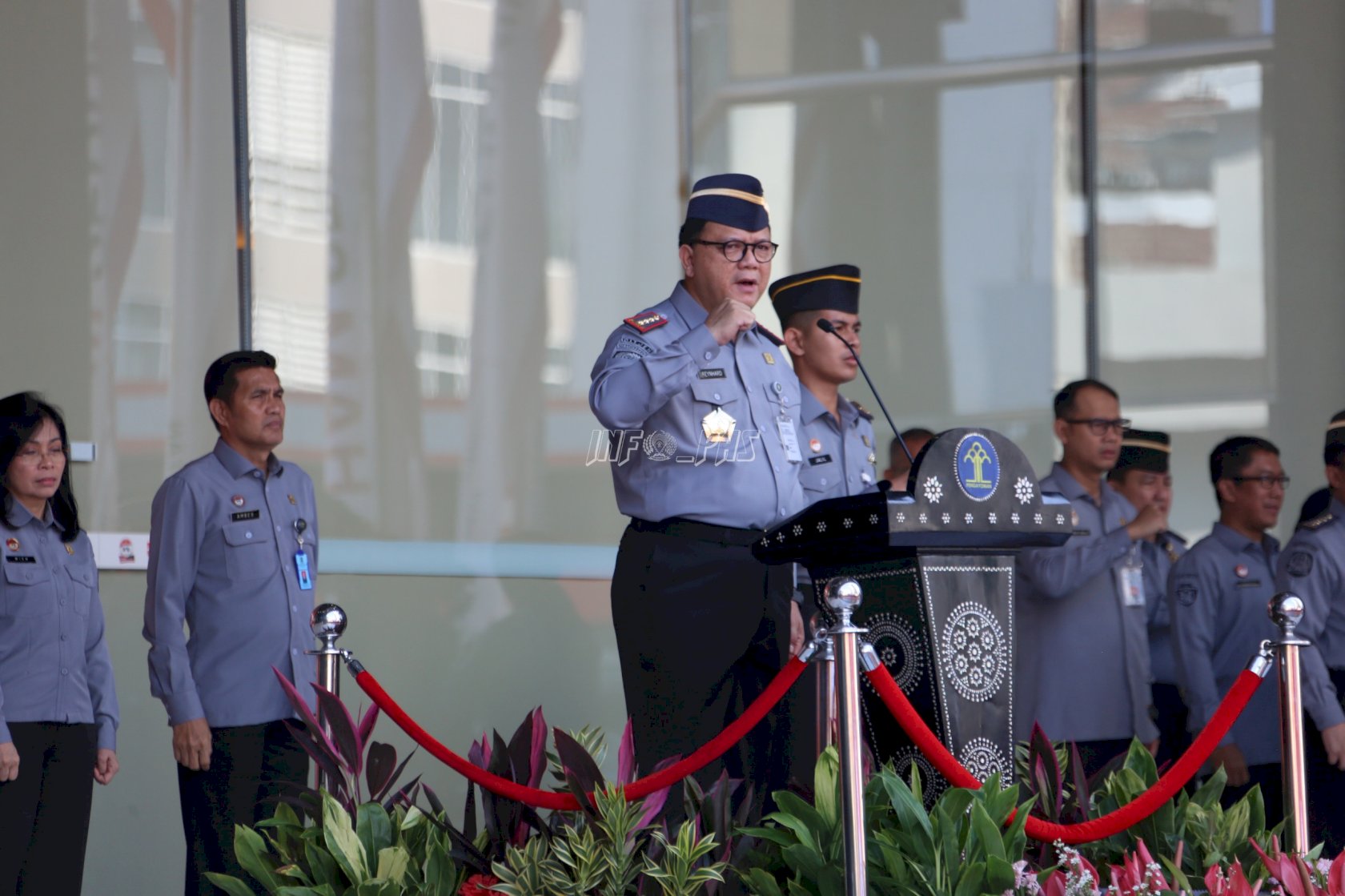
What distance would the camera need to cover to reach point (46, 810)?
11.1ft

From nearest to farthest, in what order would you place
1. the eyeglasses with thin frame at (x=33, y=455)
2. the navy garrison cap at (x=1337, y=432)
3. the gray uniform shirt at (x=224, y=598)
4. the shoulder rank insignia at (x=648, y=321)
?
the shoulder rank insignia at (x=648, y=321)
the eyeglasses with thin frame at (x=33, y=455)
the gray uniform shirt at (x=224, y=598)
the navy garrison cap at (x=1337, y=432)

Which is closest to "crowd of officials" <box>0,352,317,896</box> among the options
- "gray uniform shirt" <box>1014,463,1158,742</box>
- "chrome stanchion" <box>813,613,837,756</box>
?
"chrome stanchion" <box>813,613,837,756</box>

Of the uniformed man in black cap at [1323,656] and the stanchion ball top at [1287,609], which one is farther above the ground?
the stanchion ball top at [1287,609]

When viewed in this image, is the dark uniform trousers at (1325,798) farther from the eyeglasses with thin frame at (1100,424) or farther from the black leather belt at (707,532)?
the black leather belt at (707,532)

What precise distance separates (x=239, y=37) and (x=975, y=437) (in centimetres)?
294

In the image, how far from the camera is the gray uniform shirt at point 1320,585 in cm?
411

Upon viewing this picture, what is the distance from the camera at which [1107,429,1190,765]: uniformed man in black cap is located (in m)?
4.91

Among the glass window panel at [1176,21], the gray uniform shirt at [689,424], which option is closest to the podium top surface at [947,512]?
the gray uniform shirt at [689,424]

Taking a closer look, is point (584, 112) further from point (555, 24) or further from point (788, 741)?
point (788, 741)

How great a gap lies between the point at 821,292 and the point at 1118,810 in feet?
5.34

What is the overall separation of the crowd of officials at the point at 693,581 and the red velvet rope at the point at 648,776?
0.30 m

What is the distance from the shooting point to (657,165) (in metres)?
5.68

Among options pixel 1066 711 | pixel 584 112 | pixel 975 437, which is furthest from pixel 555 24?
pixel 975 437

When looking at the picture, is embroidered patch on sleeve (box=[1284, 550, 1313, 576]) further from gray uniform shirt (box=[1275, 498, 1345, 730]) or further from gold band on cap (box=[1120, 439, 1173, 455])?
gold band on cap (box=[1120, 439, 1173, 455])
